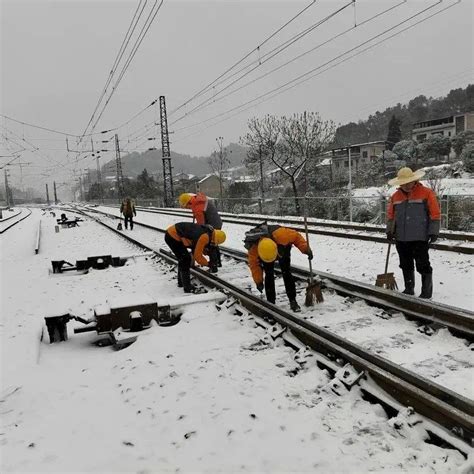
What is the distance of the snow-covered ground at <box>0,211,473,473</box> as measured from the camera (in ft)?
9.65

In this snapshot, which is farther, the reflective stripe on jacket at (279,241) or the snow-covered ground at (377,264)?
the snow-covered ground at (377,264)

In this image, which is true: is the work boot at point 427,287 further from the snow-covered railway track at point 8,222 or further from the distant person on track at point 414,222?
the snow-covered railway track at point 8,222

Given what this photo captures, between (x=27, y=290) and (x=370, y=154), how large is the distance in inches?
2635

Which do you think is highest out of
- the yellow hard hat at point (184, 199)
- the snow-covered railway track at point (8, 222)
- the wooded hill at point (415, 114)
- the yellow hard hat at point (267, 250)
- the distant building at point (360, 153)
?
the wooded hill at point (415, 114)

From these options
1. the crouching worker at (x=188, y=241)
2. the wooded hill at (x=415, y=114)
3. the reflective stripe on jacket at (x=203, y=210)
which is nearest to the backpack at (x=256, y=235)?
the crouching worker at (x=188, y=241)

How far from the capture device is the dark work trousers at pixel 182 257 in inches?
305

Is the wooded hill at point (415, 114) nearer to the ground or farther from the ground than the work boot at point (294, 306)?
farther from the ground

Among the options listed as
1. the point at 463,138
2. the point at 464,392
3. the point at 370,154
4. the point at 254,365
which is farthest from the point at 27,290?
the point at 370,154

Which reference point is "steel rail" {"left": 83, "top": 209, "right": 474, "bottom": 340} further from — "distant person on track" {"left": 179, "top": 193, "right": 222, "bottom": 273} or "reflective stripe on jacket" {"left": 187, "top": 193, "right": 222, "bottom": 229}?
"reflective stripe on jacket" {"left": 187, "top": 193, "right": 222, "bottom": 229}

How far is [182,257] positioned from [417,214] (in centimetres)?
400

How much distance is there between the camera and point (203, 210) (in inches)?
376

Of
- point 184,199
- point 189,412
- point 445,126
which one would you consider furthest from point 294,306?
point 445,126

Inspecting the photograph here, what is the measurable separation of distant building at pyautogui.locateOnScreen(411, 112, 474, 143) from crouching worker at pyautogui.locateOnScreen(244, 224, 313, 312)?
63473 mm

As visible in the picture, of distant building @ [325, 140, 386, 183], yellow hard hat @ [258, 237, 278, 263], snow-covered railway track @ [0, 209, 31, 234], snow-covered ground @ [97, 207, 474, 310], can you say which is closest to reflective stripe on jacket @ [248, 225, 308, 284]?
yellow hard hat @ [258, 237, 278, 263]
